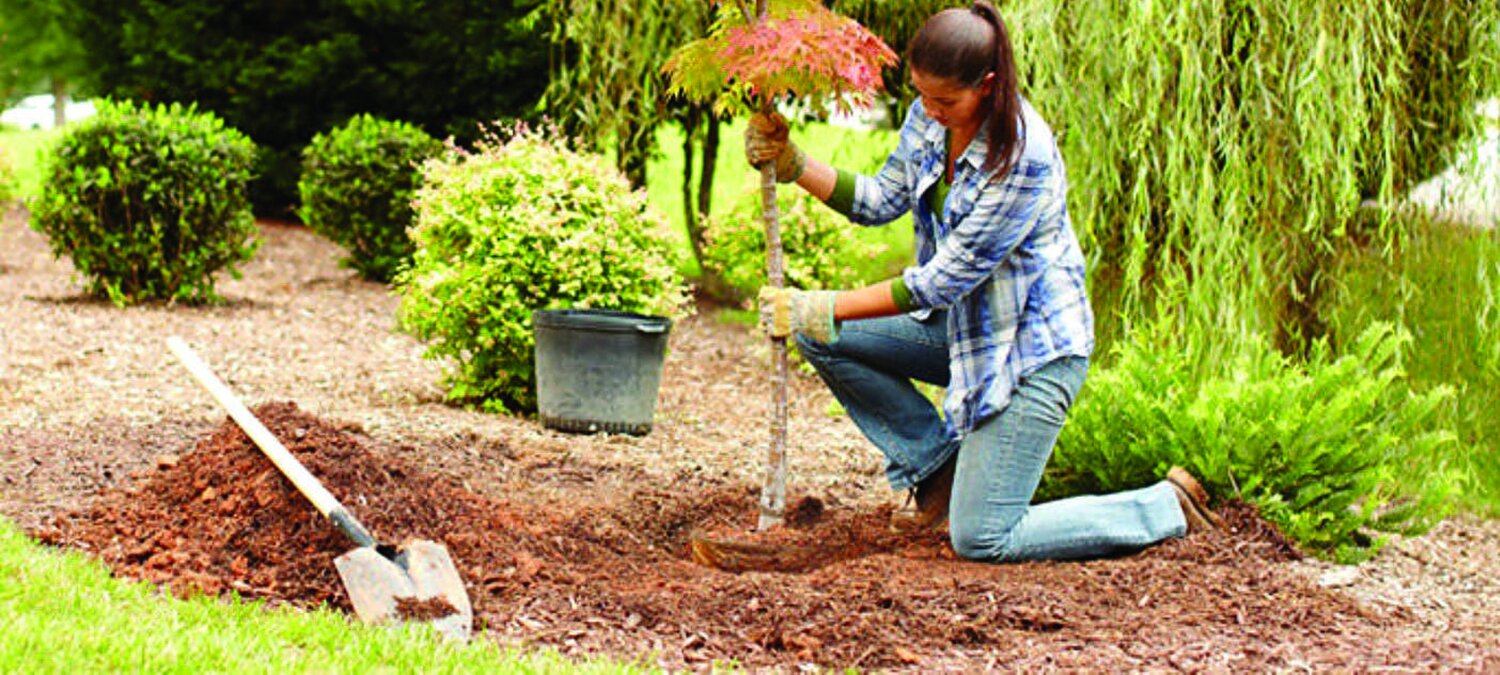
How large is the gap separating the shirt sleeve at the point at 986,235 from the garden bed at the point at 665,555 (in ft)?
2.31

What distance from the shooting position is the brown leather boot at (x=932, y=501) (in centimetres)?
418

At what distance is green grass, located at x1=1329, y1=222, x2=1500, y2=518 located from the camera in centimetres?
557

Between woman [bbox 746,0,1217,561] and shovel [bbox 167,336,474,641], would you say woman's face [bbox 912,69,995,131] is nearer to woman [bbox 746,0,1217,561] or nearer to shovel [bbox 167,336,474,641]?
woman [bbox 746,0,1217,561]

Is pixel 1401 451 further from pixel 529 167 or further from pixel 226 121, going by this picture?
pixel 226 121

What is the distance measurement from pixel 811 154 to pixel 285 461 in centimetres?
1002

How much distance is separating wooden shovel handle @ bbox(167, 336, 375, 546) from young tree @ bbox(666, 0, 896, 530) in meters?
1.15

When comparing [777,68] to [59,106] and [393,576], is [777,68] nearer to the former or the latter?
[393,576]

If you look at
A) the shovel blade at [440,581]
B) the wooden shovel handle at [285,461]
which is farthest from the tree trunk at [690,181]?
the shovel blade at [440,581]

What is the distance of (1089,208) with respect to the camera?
215 inches

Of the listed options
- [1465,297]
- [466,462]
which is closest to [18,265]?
[466,462]

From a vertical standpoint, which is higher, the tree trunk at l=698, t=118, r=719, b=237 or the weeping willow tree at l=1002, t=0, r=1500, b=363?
the weeping willow tree at l=1002, t=0, r=1500, b=363

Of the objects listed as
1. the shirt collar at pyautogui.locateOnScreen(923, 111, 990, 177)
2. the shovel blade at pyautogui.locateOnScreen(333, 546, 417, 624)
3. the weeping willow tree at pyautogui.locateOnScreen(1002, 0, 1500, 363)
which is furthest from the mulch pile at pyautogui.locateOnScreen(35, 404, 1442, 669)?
the weeping willow tree at pyautogui.locateOnScreen(1002, 0, 1500, 363)

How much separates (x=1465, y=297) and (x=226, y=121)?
28.9ft

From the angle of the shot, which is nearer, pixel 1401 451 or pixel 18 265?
pixel 1401 451
